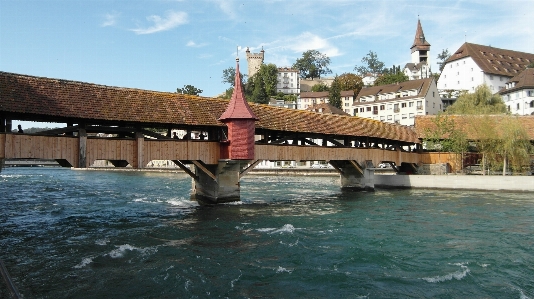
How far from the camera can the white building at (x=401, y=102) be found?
5853cm

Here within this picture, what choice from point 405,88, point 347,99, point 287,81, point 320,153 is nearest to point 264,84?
point 287,81

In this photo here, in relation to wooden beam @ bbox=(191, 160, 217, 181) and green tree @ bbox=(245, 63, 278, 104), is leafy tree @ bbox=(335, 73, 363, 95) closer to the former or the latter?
green tree @ bbox=(245, 63, 278, 104)

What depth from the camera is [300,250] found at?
36.7 feet

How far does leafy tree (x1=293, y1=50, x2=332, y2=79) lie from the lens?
380ft

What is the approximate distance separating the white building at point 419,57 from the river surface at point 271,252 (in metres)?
74.7

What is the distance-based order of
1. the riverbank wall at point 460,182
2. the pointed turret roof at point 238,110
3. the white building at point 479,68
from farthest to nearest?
1. the white building at point 479,68
2. the riverbank wall at point 460,182
3. the pointed turret roof at point 238,110

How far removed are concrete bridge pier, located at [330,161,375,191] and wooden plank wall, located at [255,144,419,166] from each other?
690mm

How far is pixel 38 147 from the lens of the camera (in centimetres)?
1442

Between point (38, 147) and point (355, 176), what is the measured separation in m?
19.2

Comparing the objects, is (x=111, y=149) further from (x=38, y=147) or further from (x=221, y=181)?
(x=221, y=181)

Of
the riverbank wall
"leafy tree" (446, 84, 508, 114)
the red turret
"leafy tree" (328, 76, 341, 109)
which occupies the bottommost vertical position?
the riverbank wall

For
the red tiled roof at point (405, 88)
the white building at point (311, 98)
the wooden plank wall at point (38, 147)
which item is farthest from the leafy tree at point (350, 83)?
the wooden plank wall at point (38, 147)

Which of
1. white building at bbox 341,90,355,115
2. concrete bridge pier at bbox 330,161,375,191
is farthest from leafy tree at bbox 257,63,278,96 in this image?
concrete bridge pier at bbox 330,161,375,191

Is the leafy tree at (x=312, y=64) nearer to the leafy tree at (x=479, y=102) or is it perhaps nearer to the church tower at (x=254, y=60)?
the church tower at (x=254, y=60)
